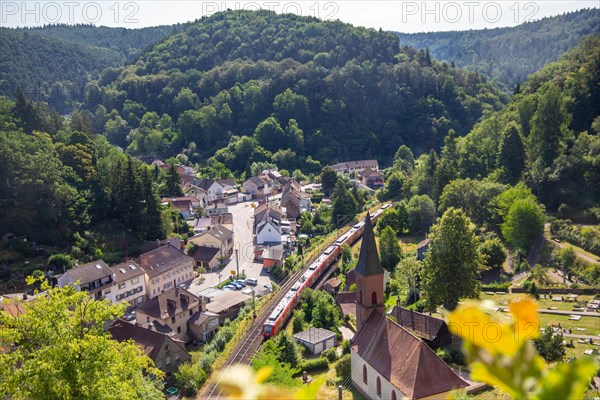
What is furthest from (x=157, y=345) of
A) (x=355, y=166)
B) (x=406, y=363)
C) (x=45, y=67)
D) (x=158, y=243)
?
(x=45, y=67)

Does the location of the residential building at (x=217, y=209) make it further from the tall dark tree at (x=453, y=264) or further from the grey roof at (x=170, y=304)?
the tall dark tree at (x=453, y=264)

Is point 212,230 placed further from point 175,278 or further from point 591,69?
point 591,69

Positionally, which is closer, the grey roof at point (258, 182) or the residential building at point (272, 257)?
the residential building at point (272, 257)

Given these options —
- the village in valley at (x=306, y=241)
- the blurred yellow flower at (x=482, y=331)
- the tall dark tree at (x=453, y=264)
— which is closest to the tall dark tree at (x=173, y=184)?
the village in valley at (x=306, y=241)

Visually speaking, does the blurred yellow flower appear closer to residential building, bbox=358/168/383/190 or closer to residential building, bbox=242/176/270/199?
residential building, bbox=242/176/270/199

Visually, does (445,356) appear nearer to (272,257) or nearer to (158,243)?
(272,257)

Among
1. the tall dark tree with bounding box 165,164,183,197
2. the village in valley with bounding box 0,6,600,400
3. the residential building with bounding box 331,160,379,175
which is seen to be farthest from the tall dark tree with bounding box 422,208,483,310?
the residential building with bounding box 331,160,379,175
